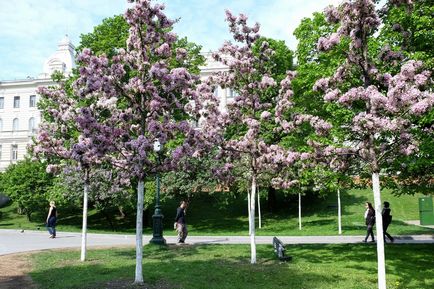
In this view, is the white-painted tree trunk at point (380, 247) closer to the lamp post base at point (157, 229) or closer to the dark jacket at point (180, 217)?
the lamp post base at point (157, 229)

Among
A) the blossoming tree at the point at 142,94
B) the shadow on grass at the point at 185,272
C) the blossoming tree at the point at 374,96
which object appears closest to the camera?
the blossoming tree at the point at 374,96

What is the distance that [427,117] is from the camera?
43.6 ft

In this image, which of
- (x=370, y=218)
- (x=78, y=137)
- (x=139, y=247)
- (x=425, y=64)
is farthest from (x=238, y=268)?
(x=370, y=218)

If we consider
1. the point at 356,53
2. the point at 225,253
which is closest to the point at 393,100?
the point at 356,53

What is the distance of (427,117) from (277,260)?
6.62m

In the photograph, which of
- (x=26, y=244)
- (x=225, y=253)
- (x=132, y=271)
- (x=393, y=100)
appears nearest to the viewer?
(x=393, y=100)

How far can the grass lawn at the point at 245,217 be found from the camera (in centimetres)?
2814

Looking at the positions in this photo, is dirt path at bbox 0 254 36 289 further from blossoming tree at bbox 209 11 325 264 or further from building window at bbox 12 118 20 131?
building window at bbox 12 118 20 131

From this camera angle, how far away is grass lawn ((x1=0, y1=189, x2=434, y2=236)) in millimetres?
28138

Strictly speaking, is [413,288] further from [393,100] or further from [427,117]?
[427,117]

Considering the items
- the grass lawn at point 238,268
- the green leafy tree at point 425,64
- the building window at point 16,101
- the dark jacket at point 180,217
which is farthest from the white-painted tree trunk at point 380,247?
the building window at point 16,101

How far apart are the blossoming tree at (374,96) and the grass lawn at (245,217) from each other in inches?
626

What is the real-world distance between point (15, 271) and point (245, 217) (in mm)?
24447

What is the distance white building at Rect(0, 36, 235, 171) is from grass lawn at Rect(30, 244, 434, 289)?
58184mm
